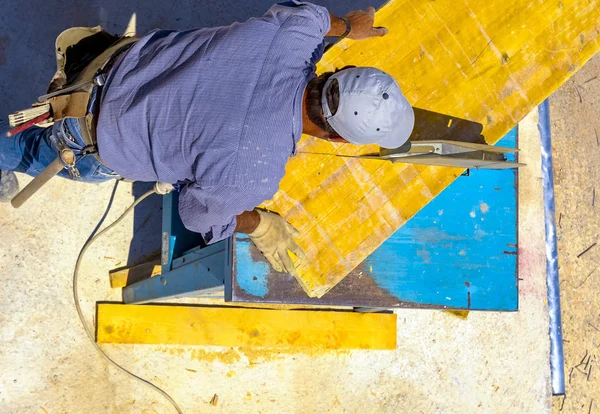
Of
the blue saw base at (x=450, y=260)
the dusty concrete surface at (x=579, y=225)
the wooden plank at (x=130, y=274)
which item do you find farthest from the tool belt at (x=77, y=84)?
the dusty concrete surface at (x=579, y=225)

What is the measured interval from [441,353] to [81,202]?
2.31 m

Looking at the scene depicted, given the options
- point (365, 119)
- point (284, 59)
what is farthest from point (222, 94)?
point (365, 119)

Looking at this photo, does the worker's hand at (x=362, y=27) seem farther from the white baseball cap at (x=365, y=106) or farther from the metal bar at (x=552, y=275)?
the metal bar at (x=552, y=275)

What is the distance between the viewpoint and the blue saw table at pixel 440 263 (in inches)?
80.8

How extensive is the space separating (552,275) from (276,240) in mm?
2451

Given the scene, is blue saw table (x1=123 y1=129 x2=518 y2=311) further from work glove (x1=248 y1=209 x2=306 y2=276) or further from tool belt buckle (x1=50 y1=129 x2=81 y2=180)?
tool belt buckle (x1=50 y1=129 x2=81 y2=180)

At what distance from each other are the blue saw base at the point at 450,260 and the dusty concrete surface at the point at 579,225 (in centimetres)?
169

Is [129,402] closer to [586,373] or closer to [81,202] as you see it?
[81,202]

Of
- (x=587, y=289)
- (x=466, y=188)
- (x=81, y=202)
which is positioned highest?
(x=81, y=202)

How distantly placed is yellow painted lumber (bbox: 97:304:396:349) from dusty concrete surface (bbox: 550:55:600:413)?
139 centimetres

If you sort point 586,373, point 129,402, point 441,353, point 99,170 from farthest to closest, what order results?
point 586,373, point 441,353, point 129,402, point 99,170

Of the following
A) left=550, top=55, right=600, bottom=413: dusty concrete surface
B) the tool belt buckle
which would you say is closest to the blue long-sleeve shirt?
the tool belt buckle

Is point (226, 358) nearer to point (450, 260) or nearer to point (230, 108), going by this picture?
point (450, 260)

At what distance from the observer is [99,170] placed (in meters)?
1.97
